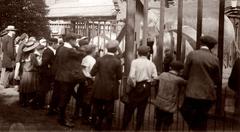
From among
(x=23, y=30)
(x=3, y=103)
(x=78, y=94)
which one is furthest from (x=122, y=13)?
(x=78, y=94)

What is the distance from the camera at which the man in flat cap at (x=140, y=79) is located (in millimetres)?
6887

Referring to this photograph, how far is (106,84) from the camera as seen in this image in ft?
23.2

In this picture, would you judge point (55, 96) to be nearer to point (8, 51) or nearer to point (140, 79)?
point (140, 79)

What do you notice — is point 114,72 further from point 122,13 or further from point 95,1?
point 95,1

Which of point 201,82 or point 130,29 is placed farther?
point 130,29

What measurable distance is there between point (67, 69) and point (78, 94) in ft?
2.34

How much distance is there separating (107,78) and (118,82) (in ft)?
0.87

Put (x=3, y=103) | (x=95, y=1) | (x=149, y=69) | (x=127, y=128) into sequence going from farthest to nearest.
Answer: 1. (x=95, y=1)
2. (x=3, y=103)
3. (x=127, y=128)
4. (x=149, y=69)

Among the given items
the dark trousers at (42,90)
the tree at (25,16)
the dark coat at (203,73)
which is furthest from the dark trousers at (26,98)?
the tree at (25,16)

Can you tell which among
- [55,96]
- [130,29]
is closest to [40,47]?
[55,96]

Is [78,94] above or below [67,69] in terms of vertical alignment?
below

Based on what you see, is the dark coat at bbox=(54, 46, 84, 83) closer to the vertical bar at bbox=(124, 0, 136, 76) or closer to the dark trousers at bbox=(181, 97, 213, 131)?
the vertical bar at bbox=(124, 0, 136, 76)

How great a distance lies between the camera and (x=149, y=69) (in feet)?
22.7

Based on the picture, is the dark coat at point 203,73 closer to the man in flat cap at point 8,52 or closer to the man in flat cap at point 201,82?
the man in flat cap at point 201,82
